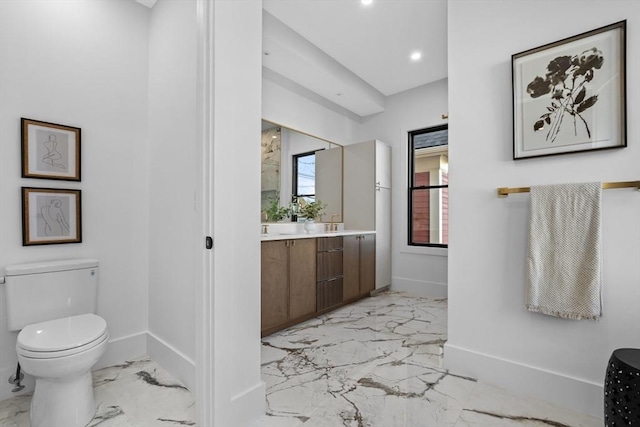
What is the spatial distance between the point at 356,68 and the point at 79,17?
255 cm

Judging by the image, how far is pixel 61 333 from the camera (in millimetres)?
1561

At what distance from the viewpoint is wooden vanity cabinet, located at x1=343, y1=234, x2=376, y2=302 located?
11.5 feet

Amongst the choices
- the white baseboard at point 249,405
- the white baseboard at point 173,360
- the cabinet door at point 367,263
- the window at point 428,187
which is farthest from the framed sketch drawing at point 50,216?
the window at point 428,187

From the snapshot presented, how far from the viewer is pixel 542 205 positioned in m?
1.67

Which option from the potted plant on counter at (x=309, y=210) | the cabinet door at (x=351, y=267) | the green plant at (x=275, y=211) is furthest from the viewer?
the potted plant on counter at (x=309, y=210)

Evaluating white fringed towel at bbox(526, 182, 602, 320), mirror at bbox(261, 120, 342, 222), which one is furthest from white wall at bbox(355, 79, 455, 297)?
white fringed towel at bbox(526, 182, 602, 320)

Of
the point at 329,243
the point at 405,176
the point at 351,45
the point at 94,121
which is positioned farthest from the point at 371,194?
the point at 94,121

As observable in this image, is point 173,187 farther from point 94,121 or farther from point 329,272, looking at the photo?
point 329,272

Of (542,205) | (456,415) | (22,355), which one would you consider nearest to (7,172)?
(22,355)

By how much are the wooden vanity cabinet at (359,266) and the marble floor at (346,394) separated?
0.96m

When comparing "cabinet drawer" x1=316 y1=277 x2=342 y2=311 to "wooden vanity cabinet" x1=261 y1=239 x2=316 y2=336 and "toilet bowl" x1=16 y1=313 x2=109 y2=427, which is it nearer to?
"wooden vanity cabinet" x1=261 y1=239 x2=316 y2=336

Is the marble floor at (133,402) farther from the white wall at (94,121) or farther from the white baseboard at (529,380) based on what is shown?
the white baseboard at (529,380)

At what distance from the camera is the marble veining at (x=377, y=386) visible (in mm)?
1554

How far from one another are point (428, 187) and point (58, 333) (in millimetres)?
3882
